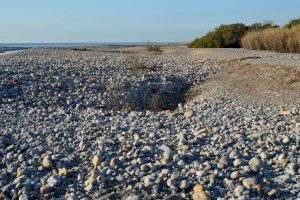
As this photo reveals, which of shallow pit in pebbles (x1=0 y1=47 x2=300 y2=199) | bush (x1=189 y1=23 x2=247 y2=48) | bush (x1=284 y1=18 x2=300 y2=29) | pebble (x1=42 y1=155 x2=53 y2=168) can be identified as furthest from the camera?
bush (x1=189 y1=23 x2=247 y2=48)

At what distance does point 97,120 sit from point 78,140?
3.45 feet

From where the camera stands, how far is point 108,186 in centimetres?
456

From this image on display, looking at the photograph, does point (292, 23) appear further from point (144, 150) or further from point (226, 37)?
point (144, 150)

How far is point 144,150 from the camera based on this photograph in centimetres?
532

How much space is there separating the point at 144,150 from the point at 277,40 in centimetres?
1632

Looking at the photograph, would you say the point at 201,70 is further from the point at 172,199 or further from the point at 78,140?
the point at 172,199

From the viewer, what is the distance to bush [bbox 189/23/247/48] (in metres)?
27.6

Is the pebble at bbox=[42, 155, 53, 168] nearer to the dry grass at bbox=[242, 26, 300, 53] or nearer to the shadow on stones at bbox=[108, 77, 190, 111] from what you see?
the shadow on stones at bbox=[108, 77, 190, 111]

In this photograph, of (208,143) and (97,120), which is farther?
(97,120)

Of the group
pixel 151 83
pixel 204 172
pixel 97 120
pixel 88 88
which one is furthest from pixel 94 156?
pixel 151 83

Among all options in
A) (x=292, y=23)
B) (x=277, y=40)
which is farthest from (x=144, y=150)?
(x=292, y=23)

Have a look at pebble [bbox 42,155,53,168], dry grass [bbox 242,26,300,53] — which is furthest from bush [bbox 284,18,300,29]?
pebble [bbox 42,155,53,168]

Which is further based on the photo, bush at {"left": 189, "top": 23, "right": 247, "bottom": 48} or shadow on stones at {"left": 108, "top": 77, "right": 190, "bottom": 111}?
bush at {"left": 189, "top": 23, "right": 247, "bottom": 48}

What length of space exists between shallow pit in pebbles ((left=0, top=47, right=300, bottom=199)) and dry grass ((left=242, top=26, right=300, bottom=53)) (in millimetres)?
11729
